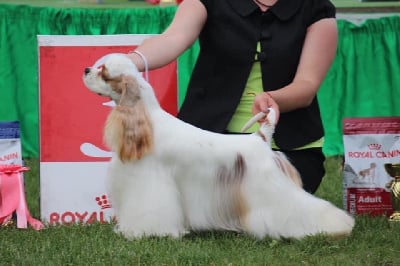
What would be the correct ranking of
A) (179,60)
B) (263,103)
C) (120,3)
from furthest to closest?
(120,3) → (179,60) → (263,103)

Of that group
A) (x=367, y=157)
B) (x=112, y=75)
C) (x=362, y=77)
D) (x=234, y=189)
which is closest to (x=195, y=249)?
(x=234, y=189)

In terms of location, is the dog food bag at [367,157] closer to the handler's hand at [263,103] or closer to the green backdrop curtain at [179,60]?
the handler's hand at [263,103]

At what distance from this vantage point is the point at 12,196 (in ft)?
11.2

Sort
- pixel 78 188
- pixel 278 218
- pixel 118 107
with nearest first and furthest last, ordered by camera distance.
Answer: pixel 118 107 → pixel 278 218 → pixel 78 188

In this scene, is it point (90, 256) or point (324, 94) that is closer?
point (90, 256)

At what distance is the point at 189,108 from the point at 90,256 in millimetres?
801

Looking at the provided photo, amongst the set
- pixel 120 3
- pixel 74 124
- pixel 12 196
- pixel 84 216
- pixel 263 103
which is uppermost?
pixel 120 3

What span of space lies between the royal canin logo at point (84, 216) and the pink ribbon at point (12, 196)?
0.12 meters

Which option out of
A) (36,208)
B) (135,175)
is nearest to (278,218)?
(135,175)

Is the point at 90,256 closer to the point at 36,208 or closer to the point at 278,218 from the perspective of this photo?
the point at 278,218

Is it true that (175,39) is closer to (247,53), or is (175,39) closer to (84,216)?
(247,53)

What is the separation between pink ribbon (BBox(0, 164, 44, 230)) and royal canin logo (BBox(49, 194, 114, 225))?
0.39 feet

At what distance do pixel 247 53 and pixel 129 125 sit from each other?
0.71 metres

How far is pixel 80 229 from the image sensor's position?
10.5ft
